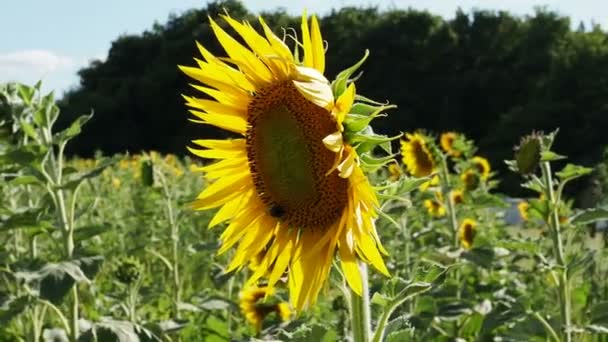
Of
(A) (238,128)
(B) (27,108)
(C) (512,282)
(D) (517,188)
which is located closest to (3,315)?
(B) (27,108)

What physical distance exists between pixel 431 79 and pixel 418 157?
48.8ft

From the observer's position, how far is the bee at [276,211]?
4.90 feet

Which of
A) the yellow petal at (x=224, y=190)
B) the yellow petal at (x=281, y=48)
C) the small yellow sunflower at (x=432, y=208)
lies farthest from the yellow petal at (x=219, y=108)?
the small yellow sunflower at (x=432, y=208)

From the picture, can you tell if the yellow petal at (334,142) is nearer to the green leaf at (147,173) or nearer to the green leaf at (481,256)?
the green leaf at (481,256)

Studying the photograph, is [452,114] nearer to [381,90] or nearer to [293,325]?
[381,90]

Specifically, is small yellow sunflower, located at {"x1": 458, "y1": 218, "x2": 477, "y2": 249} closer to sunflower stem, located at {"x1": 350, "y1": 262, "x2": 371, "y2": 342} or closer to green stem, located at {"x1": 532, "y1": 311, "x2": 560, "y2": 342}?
green stem, located at {"x1": 532, "y1": 311, "x2": 560, "y2": 342}

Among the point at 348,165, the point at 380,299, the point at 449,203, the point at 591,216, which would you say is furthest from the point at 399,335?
the point at 449,203

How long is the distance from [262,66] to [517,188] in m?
10.4

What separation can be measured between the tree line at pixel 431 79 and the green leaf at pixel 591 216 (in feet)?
35.6

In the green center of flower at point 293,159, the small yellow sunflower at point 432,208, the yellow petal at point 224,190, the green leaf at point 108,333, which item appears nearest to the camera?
the green center of flower at point 293,159

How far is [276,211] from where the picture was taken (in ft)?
4.91

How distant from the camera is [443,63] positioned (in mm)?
18844

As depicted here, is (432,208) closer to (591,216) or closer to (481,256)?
(481,256)

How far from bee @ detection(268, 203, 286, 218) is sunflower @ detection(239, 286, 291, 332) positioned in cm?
138
